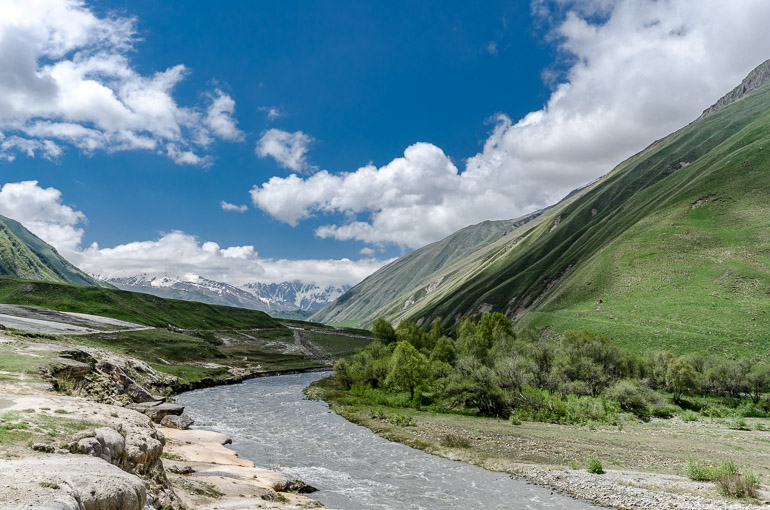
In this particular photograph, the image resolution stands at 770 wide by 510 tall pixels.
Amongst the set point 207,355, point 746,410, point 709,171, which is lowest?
point 207,355

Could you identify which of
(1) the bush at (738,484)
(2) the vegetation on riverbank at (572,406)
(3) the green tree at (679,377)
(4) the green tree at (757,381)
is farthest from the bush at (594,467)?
(4) the green tree at (757,381)

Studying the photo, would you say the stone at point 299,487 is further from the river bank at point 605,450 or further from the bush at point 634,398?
the bush at point 634,398

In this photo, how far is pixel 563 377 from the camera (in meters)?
70.6

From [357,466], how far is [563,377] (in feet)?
154

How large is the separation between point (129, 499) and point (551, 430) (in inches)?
1956

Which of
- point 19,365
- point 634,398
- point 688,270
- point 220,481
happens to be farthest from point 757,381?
point 19,365

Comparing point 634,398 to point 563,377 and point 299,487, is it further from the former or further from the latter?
point 299,487

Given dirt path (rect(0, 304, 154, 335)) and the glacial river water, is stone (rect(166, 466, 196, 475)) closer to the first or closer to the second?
the glacial river water

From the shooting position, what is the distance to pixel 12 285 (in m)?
185

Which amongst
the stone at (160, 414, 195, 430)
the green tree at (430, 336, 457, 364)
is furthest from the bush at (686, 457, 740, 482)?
the green tree at (430, 336, 457, 364)

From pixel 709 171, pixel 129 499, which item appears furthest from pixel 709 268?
pixel 129 499

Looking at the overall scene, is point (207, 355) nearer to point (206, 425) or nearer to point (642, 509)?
point (206, 425)

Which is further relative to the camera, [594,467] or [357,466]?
[357,466]

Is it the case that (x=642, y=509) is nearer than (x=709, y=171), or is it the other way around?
(x=642, y=509)
